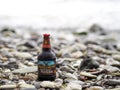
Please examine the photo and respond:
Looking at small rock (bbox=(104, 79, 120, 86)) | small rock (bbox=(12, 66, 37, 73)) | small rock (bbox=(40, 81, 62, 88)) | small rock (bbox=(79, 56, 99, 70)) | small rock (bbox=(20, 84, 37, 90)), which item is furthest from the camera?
small rock (bbox=(79, 56, 99, 70))

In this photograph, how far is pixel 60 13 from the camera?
18391mm

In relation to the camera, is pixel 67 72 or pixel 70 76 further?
pixel 67 72

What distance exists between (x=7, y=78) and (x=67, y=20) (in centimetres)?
1122

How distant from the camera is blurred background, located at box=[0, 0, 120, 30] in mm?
15820

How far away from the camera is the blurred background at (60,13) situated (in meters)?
15.8

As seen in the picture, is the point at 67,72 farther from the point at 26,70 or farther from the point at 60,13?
the point at 60,13

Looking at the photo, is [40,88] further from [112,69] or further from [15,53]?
[15,53]

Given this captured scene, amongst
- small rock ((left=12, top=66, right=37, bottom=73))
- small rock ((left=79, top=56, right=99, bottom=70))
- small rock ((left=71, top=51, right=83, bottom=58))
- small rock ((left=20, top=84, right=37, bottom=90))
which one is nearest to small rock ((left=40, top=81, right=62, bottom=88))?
small rock ((left=20, top=84, right=37, bottom=90))

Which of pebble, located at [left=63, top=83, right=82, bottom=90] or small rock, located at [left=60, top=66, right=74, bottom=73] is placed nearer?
pebble, located at [left=63, top=83, right=82, bottom=90]

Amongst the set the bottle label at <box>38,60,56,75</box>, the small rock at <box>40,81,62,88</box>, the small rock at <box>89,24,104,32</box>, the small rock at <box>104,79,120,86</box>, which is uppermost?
the bottle label at <box>38,60,56,75</box>

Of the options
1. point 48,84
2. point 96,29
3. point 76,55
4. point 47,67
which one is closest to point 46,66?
point 47,67

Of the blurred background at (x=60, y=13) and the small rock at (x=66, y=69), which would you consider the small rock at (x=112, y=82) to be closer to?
the small rock at (x=66, y=69)

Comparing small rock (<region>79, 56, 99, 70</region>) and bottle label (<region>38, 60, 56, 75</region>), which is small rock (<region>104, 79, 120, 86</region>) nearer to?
bottle label (<region>38, 60, 56, 75</region>)

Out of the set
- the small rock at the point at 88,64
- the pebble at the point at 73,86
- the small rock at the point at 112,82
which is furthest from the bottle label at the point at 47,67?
the small rock at the point at 88,64
